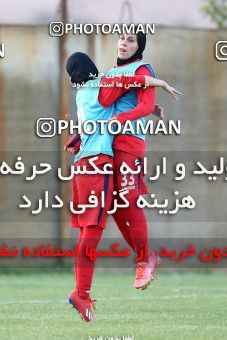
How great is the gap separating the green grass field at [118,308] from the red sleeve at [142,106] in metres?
1.15

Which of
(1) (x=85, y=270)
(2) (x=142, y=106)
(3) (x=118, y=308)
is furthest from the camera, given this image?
(3) (x=118, y=308)

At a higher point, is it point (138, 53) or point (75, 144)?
point (138, 53)

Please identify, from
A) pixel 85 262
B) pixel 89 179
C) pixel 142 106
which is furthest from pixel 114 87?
pixel 85 262

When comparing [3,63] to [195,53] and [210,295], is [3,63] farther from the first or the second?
[210,295]

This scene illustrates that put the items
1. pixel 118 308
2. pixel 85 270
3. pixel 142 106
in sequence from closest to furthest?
pixel 85 270
pixel 142 106
pixel 118 308

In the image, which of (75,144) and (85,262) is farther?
(75,144)

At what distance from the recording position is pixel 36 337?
5.94 metres

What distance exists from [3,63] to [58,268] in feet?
7.11

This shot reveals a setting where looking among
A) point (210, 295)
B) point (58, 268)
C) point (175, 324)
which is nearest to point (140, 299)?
point (210, 295)

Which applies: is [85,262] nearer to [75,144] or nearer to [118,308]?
[75,144]

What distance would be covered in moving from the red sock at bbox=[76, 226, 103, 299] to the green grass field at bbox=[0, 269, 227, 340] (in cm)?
21

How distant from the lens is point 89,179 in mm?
6547

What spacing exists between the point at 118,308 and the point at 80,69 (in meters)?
1.75

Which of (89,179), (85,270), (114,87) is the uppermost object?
(114,87)
